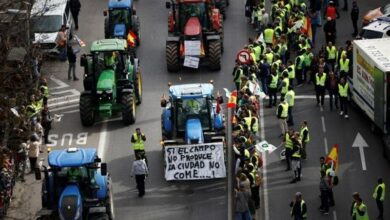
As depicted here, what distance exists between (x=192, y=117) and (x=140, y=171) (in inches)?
111

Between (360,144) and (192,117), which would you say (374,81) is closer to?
(360,144)

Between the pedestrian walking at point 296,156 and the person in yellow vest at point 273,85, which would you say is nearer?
the pedestrian walking at point 296,156

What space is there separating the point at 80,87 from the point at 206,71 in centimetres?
494

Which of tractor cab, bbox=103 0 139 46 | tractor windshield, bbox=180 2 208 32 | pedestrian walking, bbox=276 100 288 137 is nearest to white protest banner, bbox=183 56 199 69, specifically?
tractor windshield, bbox=180 2 208 32

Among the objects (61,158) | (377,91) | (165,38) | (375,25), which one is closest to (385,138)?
(377,91)

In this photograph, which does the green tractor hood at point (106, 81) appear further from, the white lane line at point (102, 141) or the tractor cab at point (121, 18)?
the tractor cab at point (121, 18)

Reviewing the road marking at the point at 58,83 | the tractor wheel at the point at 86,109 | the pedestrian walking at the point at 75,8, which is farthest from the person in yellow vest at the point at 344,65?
the pedestrian walking at the point at 75,8

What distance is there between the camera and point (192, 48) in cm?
4562

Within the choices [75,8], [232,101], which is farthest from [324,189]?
[75,8]

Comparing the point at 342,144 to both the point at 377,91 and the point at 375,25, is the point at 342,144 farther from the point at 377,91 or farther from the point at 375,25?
the point at 375,25

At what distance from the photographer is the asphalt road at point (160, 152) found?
118 feet

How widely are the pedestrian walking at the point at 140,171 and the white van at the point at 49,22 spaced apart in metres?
12.0

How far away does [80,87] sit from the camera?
45750mm

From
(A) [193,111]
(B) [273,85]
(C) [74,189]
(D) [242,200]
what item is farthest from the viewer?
(B) [273,85]
